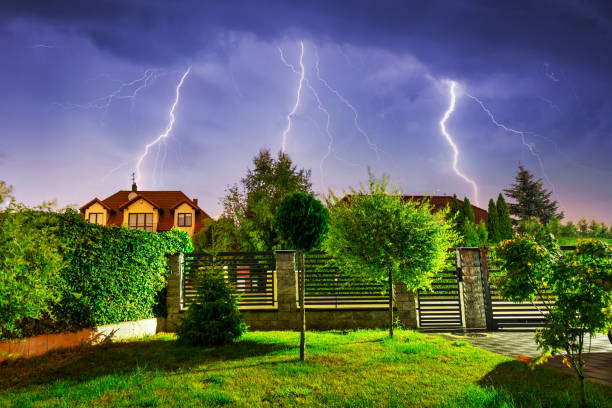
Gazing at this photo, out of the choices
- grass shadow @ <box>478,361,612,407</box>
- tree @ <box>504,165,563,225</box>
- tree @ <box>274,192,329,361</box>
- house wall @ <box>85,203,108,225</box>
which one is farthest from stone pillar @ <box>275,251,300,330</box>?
tree @ <box>504,165,563,225</box>

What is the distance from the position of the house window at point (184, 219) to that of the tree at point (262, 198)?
10966 millimetres

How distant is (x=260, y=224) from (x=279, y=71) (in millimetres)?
11255

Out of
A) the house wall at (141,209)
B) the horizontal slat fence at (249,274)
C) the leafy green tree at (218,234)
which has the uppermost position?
the house wall at (141,209)

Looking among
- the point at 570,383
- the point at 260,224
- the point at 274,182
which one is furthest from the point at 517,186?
the point at 570,383

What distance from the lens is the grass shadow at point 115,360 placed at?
6.31m

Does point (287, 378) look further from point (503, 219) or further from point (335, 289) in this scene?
point (503, 219)

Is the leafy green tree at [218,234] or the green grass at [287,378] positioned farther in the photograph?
the leafy green tree at [218,234]

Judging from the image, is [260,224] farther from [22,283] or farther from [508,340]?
[22,283]

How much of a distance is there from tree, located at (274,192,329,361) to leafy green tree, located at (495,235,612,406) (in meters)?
3.76

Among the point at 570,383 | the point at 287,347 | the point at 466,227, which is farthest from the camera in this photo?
the point at 466,227

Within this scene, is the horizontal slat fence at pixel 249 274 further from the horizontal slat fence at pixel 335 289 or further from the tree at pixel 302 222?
the tree at pixel 302 222

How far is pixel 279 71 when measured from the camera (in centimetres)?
2306

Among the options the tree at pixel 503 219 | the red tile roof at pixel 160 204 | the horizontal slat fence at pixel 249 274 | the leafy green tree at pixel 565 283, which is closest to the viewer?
the leafy green tree at pixel 565 283

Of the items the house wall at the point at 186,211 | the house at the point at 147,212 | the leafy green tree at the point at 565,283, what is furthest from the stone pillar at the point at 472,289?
the house wall at the point at 186,211
